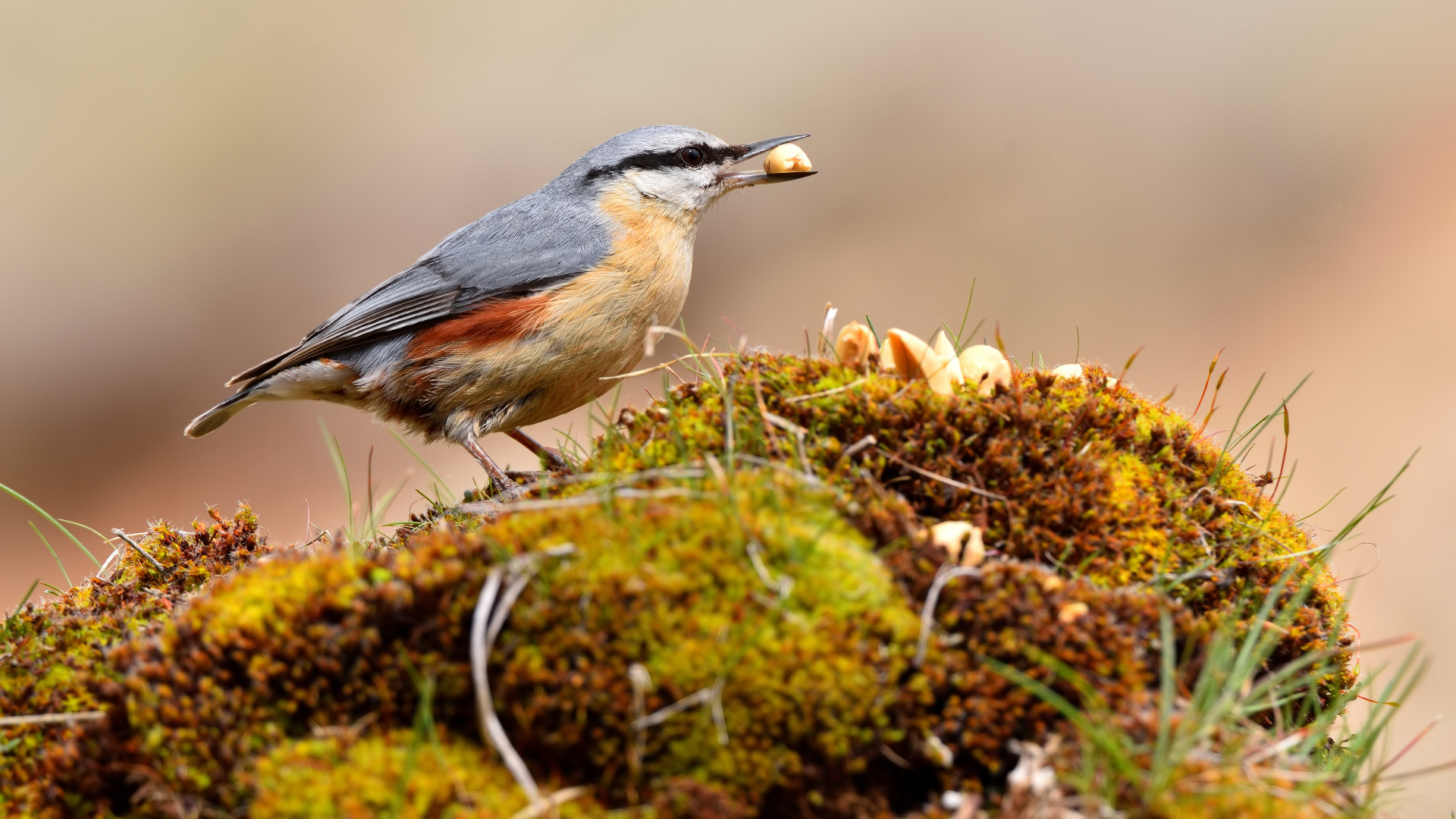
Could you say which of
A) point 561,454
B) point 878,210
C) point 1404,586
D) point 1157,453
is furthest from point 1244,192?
point 561,454

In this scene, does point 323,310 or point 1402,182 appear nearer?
point 1402,182

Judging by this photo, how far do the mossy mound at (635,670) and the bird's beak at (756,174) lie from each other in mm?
3163

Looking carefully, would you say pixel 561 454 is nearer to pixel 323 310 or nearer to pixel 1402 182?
pixel 323 310

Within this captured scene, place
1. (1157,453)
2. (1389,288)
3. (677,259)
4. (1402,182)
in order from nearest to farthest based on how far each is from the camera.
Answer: (1157,453), (677,259), (1389,288), (1402,182)

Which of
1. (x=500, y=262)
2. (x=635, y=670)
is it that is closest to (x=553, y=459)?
(x=500, y=262)

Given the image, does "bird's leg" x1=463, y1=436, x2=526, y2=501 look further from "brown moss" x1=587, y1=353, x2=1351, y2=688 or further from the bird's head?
the bird's head

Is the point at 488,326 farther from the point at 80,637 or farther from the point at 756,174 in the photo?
the point at 80,637

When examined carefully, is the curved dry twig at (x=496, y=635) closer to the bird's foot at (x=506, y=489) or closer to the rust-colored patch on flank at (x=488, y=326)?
the bird's foot at (x=506, y=489)

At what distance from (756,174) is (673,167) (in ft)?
1.71

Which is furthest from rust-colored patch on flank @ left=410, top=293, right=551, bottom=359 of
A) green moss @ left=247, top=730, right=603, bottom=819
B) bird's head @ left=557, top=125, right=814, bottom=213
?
green moss @ left=247, top=730, right=603, bottom=819

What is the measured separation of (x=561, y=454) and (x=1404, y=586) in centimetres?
732

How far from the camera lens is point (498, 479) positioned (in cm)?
448

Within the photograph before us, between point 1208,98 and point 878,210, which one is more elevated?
point 1208,98

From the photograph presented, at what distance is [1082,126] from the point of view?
12.1 m
